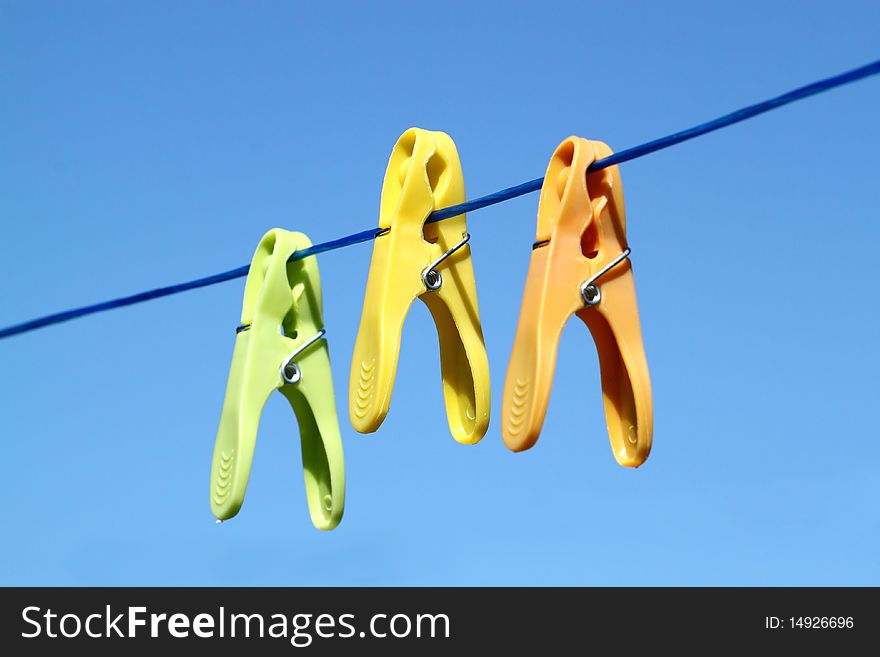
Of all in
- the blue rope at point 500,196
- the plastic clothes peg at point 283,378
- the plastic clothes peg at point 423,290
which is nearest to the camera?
the blue rope at point 500,196

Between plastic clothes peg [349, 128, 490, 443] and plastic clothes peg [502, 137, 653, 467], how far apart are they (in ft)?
1.07

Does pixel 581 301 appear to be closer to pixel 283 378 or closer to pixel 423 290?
pixel 423 290

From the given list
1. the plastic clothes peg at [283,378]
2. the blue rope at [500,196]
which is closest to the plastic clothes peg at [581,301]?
the blue rope at [500,196]

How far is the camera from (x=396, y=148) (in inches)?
159

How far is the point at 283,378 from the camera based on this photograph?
13.0 ft

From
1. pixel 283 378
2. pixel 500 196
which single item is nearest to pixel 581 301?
pixel 500 196

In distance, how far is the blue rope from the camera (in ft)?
9.74

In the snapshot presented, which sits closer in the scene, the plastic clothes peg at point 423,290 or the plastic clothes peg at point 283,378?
the plastic clothes peg at point 423,290

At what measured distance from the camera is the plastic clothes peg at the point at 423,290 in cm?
377

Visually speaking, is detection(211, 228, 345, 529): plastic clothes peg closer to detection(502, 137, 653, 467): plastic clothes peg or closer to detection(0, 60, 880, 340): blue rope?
detection(0, 60, 880, 340): blue rope

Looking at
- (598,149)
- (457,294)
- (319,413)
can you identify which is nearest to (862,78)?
(598,149)

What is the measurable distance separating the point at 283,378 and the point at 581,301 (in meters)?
0.89

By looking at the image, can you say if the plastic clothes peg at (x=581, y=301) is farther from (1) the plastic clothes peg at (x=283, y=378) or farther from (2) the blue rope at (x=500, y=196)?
(1) the plastic clothes peg at (x=283, y=378)

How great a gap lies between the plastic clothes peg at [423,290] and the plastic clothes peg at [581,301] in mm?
326
